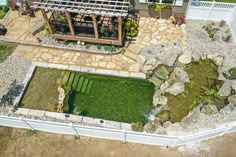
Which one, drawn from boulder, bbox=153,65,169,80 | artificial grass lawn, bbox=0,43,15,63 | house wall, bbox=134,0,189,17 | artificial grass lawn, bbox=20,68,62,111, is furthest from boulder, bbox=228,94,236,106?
artificial grass lawn, bbox=0,43,15,63

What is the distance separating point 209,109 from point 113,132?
201 inches

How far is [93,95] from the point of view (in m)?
13.2

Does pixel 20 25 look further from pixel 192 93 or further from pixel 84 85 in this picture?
pixel 192 93

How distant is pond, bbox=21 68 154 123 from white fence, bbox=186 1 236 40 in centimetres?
604

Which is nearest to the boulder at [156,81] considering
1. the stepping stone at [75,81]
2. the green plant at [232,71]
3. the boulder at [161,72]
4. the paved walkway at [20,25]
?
the boulder at [161,72]

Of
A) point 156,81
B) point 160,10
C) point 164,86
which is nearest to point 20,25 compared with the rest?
point 160,10

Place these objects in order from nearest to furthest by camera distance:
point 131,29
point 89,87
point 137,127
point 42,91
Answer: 1. point 137,127
2. point 42,91
3. point 89,87
4. point 131,29

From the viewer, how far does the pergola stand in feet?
42.7

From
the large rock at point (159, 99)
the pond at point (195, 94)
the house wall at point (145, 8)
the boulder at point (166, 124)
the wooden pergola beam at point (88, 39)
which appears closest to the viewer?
the boulder at point (166, 124)

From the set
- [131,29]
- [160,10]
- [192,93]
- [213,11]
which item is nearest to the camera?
[192,93]

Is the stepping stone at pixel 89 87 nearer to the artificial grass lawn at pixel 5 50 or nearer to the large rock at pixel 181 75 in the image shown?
the large rock at pixel 181 75

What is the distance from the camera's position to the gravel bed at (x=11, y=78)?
12898mm

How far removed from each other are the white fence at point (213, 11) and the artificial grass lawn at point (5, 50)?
11467 millimetres

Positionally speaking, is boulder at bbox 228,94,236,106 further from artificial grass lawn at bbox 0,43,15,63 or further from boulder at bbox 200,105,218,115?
artificial grass lawn at bbox 0,43,15,63
